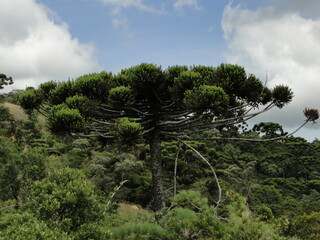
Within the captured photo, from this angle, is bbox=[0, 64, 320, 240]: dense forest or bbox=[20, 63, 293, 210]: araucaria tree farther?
bbox=[20, 63, 293, 210]: araucaria tree

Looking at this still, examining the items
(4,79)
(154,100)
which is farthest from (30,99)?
(4,79)

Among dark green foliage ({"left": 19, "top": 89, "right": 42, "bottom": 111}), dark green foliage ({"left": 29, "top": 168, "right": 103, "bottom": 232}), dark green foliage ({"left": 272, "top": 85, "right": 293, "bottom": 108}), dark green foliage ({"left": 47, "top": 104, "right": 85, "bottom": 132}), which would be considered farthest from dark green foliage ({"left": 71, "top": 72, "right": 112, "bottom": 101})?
dark green foliage ({"left": 272, "top": 85, "right": 293, "bottom": 108})

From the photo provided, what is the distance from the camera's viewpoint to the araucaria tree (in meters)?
9.09

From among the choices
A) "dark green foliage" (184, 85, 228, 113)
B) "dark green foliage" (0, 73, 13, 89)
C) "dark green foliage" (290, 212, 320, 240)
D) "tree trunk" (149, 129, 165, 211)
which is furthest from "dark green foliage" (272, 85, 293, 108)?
"dark green foliage" (0, 73, 13, 89)

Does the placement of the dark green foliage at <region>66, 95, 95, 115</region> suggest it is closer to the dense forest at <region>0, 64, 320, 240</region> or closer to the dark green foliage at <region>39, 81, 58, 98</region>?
the dense forest at <region>0, 64, 320, 240</region>

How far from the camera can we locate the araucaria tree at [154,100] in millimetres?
9094

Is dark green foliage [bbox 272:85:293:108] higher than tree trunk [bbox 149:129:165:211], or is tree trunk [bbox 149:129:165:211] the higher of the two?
dark green foliage [bbox 272:85:293:108]

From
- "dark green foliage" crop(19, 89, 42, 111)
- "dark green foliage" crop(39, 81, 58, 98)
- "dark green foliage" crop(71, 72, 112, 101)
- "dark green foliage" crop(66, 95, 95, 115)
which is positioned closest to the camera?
"dark green foliage" crop(66, 95, 95, 115)

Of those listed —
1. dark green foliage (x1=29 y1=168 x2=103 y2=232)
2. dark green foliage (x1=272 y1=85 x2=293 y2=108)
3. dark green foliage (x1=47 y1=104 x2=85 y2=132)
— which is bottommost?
dark green foliage (x1=29 y1=168 x2=103 y2=232)

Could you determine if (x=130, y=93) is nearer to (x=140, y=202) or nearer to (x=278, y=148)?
(x=140, y=202)

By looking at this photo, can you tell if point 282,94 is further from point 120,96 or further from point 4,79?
point 4,79

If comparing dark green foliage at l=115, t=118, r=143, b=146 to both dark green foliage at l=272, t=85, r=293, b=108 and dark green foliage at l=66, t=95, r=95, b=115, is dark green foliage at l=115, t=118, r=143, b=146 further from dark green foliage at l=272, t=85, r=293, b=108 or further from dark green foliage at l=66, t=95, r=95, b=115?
dark green foliage at l=272, t=85, r=293, b=108

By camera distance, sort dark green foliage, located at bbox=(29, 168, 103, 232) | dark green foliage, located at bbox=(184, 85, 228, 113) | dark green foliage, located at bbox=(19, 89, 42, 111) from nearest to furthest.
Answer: dark green foliage, located at bbox=(29, 168, 103, 232)
dark green foliage, located at bbox=(184, 85, 228, 113)
dark green foliage, located at bbox=(19, 89, 42, 111)

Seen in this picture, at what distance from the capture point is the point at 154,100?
37.3 ft
